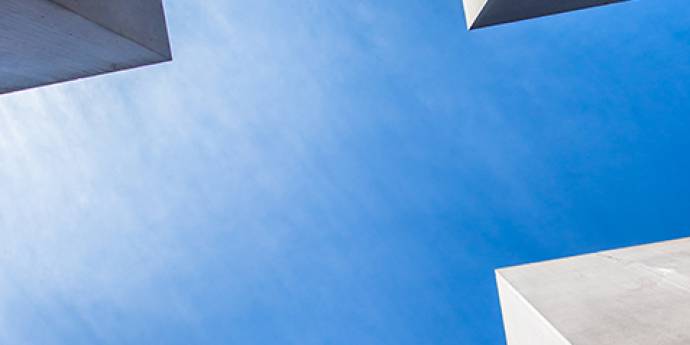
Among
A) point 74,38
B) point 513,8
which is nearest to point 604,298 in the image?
point 513,8

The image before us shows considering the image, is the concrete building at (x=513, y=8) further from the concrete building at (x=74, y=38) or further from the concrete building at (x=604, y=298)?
the concrete building at (x=74, y=38)

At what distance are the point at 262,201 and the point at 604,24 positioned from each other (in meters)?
5.83

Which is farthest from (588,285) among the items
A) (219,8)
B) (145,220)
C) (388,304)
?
(145,220)

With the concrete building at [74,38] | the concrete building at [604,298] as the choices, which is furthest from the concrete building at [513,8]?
the concrete building at [74,38]

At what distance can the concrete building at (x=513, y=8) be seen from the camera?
12.5ft

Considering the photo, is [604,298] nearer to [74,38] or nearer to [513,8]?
[513,8]

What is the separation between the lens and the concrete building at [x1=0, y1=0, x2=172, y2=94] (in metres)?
2.32

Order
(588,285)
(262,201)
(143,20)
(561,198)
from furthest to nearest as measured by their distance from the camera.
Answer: (262,201) < (561,198) < (588,285) < (143,20)

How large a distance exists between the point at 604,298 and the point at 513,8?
2.13 meters

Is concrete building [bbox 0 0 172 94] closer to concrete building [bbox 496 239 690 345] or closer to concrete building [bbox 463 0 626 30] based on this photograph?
concrete building [bbox 463 0 626 30]

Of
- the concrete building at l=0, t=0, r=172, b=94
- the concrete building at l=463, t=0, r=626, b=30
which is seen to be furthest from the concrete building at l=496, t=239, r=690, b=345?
the concrete building at l=0, t=0, r=172, b=94

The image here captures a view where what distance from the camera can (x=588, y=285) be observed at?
435cm

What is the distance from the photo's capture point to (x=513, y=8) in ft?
12.7

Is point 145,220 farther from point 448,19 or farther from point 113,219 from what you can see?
point 448,19
